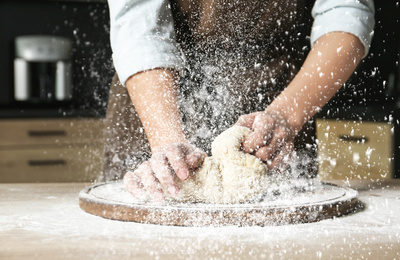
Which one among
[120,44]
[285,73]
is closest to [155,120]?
[120,44]

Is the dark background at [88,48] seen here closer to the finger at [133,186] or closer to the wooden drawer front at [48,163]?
the wooden drawer front at [48,163]

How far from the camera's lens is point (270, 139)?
90 centimetres

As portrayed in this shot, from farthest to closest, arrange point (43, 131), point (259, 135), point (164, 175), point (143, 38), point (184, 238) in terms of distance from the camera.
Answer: point (43, 131)
point (143, 38)
point (259, 135)
point (164, 175)
point (184, 238)

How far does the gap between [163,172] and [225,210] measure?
0.11m

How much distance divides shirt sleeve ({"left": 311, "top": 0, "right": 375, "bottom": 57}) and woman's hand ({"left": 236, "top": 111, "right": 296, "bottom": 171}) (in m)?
0.22

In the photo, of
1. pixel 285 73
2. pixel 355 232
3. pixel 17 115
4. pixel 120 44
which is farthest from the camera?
pixel 17 115

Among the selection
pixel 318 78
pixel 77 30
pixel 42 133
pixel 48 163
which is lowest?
pixel 48 163

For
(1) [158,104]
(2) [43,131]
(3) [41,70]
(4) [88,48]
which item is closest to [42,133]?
(2) [43,131]

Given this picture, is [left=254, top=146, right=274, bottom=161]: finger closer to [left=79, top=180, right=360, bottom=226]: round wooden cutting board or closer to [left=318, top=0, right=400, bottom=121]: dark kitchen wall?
[left=79, top=180, right=360, bottom=226]: round wooden cutting board

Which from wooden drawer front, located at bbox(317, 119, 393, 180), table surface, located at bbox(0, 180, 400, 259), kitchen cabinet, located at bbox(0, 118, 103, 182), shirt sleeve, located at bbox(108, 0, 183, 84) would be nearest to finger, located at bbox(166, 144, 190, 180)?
table surface, located at bbox(0, 180, 400, 259)

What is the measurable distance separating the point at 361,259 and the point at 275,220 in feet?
0.57

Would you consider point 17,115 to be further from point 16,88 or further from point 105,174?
point 105,174

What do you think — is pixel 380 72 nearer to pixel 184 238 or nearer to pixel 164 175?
pixel 164 175

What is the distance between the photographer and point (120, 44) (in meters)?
1.01
